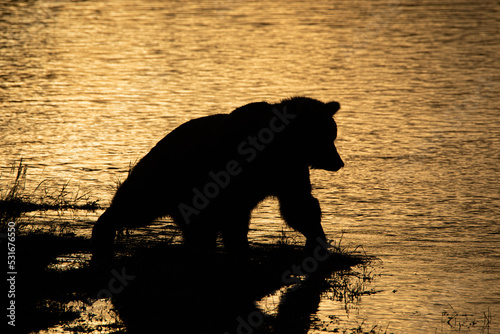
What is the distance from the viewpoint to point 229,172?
7.08m

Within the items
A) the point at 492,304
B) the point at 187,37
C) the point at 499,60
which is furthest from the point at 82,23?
the point at 492,304

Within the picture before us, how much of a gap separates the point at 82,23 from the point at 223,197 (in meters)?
20.3

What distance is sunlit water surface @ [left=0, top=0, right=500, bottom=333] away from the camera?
791cm

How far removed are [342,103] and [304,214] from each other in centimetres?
765

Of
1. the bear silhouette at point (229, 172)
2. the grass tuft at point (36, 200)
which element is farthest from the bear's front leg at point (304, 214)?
the grass tuft at point (36, 200)

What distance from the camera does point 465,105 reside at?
14711 mm

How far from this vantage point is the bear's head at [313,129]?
718 cm

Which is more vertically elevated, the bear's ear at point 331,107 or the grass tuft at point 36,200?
the bear's ear at point 331,107

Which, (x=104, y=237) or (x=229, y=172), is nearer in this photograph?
(x=229, y=172)

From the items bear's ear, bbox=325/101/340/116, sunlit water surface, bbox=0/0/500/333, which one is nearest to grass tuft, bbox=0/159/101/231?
sunlit water surface, bbox=0/0/500/333

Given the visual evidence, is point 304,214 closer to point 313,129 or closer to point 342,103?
point 313,129

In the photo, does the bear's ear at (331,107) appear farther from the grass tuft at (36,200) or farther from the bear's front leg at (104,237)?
the grass tuft at (36,200)

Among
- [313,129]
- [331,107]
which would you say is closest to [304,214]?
[313,129]

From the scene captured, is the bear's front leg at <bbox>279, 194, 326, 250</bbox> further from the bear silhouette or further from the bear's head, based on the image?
the bear's head
